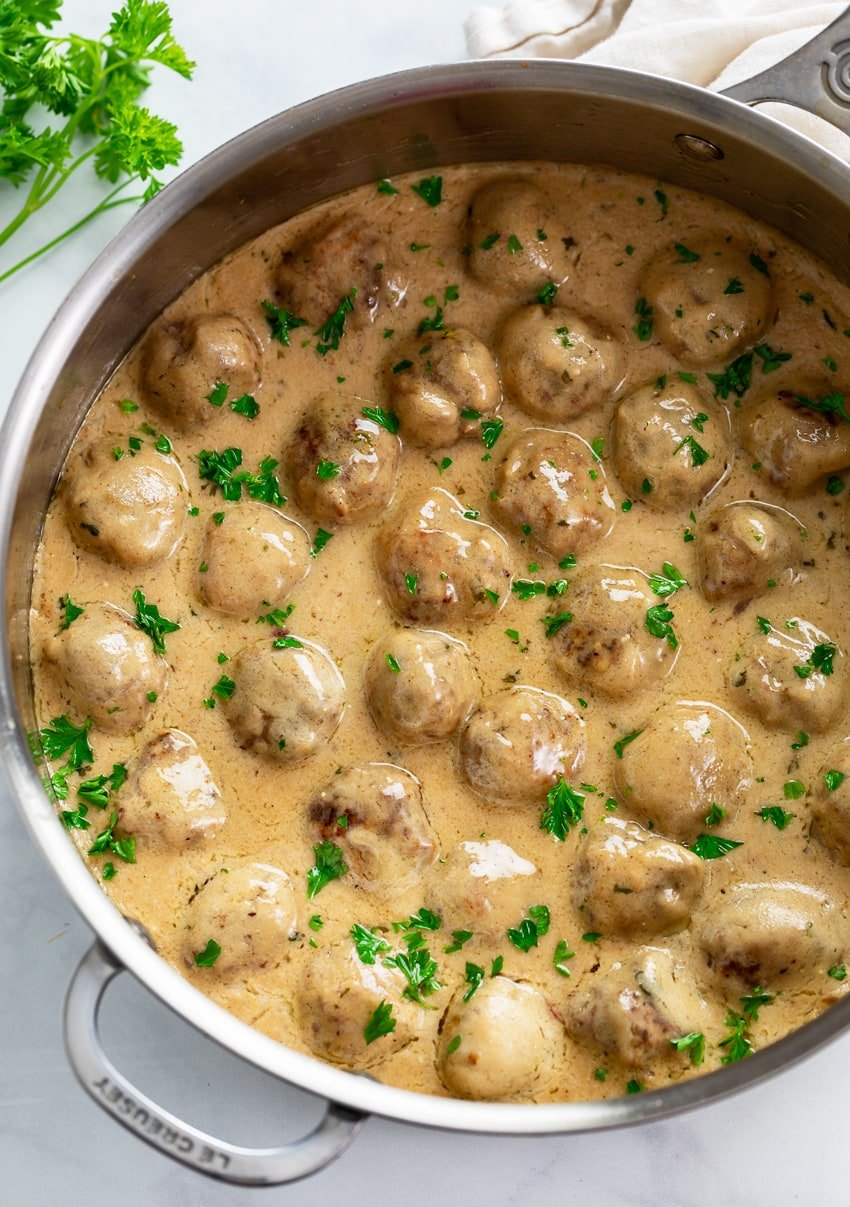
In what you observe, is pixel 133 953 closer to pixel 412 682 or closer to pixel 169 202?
pixel 412 682

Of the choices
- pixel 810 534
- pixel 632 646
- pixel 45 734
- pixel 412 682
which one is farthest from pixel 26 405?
pixel 810 534

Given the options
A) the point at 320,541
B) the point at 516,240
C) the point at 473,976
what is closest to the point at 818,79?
the point at 516,240

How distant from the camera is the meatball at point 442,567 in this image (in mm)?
2977

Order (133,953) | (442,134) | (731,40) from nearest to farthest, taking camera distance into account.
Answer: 1. (133,953)
2. (442,134)
3. (731,40)

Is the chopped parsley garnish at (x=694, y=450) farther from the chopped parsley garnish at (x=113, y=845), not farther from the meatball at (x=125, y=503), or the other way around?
the chopped parsley garnish at (x=113, y=845)

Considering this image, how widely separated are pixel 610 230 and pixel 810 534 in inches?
36.5

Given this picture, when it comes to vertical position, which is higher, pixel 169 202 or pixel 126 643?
pixel 169 202

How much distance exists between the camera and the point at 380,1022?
2771 millimetres

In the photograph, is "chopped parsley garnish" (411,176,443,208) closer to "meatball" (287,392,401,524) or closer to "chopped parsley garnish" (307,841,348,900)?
"meatball" (287,392,401,524)

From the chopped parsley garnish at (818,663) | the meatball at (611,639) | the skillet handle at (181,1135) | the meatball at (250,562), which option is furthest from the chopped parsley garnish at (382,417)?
the skillet handle at (181,1135)

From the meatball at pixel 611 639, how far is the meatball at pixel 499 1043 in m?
0.74

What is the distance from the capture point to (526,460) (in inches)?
120

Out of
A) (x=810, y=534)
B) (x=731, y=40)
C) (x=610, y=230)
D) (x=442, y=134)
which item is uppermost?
(x=731, y=40)

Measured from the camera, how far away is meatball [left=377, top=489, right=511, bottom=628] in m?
2.98
